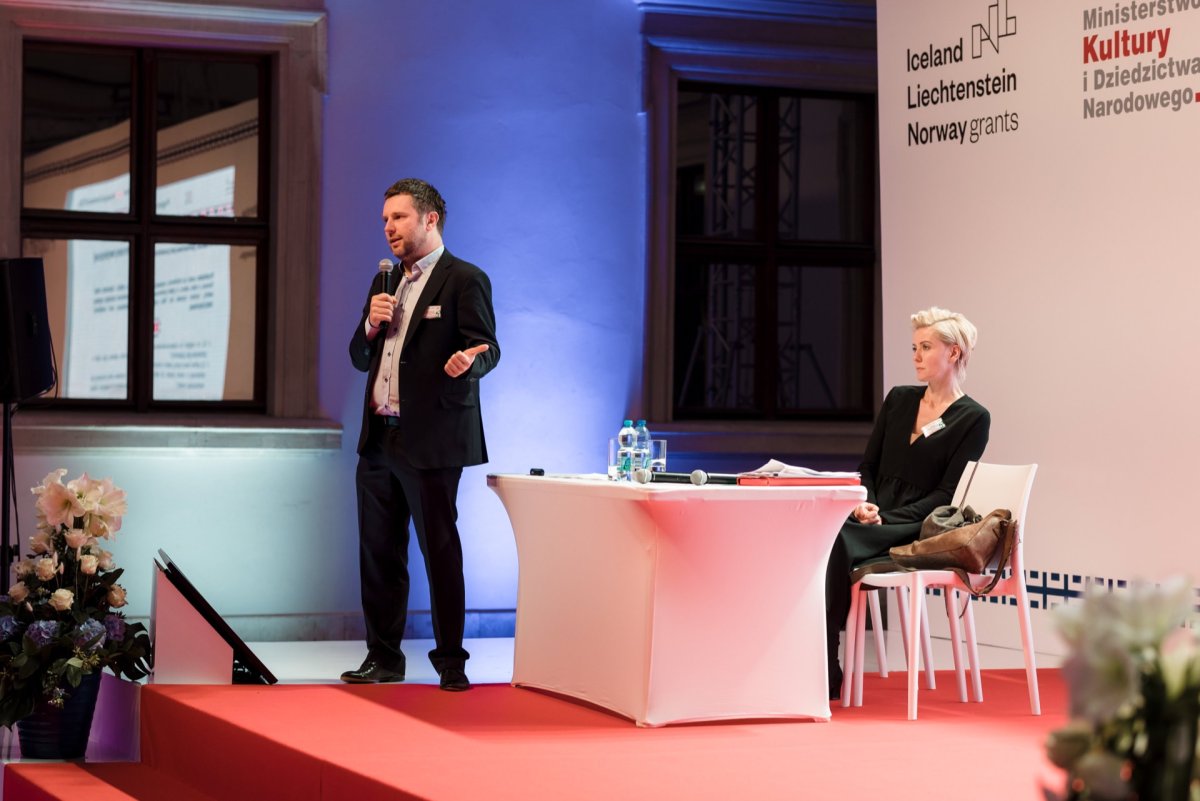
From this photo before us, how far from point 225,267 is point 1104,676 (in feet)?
19.7

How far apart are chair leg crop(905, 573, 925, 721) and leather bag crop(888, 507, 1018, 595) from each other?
110 mm

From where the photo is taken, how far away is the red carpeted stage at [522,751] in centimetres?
326

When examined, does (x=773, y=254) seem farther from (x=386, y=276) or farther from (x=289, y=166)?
(x=386, y=276)

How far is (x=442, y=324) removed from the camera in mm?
4867

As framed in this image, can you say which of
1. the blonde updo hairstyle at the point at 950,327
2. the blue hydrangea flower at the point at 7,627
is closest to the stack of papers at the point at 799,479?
the blonde updo hairstyle at the point at 950,327

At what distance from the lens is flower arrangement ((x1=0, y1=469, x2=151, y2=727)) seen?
4.51 meters

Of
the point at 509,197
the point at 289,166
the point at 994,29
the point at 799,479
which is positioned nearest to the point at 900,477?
the point at 799,479

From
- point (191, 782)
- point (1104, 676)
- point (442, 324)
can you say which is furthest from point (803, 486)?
point (1104, 676)

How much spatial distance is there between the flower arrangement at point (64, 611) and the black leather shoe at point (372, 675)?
657mm

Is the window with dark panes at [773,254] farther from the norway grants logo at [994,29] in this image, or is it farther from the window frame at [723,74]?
the norway grants logo at [994,29]

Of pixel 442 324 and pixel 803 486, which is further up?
pixel 442 324

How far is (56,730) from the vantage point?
457cm

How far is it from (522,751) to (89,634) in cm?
164

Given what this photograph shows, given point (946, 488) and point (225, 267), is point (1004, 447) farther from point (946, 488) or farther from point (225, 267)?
point (225, 267)
